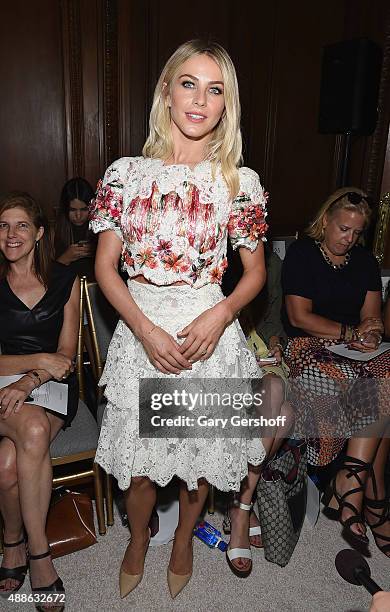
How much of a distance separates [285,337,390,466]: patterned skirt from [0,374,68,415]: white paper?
0.94 metres

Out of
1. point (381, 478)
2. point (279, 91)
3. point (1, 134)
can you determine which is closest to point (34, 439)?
point (381, 478)

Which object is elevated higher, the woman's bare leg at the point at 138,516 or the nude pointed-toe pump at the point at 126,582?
the woman's bare leg at the point at 138,516

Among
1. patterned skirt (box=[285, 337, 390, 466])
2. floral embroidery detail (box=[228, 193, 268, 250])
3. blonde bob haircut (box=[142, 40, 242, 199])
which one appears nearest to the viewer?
blonde bob haircut (box=[142, 40, 242, 199])

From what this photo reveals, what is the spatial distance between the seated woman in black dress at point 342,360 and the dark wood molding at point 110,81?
170 cm

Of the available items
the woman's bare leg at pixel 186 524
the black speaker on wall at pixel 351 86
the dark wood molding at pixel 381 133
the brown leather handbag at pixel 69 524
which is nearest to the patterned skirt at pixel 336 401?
the woman's bare leg at pixel 186 524

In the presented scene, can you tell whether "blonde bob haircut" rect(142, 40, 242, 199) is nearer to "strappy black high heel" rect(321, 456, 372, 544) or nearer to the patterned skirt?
the patterned skirt

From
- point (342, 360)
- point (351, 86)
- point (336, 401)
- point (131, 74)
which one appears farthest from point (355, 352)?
point (131, 74)

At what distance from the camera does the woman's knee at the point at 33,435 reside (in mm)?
1646

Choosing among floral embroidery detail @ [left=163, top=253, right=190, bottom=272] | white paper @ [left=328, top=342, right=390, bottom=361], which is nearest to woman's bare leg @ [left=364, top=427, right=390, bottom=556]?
white paper @ [left=328, top=342, right=390, bottom=361]

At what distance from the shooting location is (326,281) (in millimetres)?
2338

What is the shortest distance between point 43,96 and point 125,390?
249 cm

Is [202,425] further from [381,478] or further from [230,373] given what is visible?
[381,478]

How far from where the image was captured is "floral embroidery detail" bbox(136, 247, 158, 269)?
4.72 feet

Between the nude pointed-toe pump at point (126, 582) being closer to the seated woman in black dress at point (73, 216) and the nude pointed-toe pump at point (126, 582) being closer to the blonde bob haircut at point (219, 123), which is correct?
the blonde bob haircut at point (219, 123)
